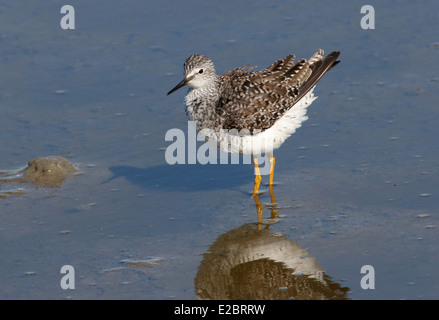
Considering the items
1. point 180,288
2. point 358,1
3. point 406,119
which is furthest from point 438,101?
point 180,288

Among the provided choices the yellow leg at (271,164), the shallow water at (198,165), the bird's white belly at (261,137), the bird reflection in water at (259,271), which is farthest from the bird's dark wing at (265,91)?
the bird reflection in water at (259,271)

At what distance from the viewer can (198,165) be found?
1051 cm

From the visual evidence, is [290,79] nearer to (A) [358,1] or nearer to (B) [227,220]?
(B) [227,220]

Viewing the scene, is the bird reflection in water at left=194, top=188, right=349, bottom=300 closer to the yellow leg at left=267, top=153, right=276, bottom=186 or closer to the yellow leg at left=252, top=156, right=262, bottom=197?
the yellow leg at left=252, top=156, right=262, bottom=197

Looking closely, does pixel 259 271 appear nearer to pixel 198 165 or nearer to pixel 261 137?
pixel 261 137

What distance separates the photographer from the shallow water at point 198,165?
26.1 feet

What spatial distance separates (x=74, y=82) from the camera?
12.2 metres

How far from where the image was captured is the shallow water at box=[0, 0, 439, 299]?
7953 millimetres

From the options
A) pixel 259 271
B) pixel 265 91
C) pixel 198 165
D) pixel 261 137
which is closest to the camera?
pixel 259 271

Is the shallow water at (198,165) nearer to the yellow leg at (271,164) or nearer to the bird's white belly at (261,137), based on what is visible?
Result: the yellow leg at (271,164)

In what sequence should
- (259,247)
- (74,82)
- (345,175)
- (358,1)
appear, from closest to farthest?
(259,247) → (345,175) → (74,82) → (358,1)

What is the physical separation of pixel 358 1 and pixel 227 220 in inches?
252

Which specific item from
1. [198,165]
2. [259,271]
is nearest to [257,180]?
[198,165]

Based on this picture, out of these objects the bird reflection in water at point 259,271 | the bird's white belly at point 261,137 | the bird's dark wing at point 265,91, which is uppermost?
the bird's dark wing at point 265,91
